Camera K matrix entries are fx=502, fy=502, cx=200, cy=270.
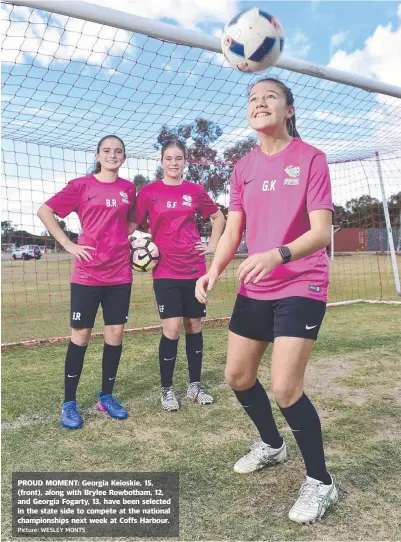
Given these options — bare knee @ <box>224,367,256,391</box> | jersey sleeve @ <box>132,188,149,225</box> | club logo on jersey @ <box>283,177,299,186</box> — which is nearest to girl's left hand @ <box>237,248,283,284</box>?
club logo on jersey @ <box>283,177,299,186</box>

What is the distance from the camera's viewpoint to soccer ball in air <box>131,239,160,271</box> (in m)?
4.21

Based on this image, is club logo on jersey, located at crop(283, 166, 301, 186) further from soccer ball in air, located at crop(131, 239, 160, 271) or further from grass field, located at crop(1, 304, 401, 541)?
soccer ball in air, located at crop(131, 239, 160, 271)

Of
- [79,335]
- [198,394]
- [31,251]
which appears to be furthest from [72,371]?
[31,251]

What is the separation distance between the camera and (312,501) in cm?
251

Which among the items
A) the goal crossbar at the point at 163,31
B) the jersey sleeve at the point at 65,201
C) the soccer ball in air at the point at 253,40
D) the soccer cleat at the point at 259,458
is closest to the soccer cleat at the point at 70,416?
the soccer cleat at the point at 259,458

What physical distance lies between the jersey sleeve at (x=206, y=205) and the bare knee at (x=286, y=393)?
7.66ft

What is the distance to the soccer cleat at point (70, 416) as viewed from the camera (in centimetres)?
377

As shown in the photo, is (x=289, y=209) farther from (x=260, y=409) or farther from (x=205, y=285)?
(x=260, y=409)

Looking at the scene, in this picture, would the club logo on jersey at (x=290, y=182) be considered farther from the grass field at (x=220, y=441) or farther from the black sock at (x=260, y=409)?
the grass field at (x=220, y=441)

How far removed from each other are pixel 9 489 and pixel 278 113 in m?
2.56

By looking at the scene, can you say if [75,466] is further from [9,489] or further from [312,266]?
[312,266]

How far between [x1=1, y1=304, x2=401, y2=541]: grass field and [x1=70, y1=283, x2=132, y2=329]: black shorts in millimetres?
780

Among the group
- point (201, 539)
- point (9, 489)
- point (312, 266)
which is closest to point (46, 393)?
point (9, 489)

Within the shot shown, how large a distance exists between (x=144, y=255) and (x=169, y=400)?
4.04ft
